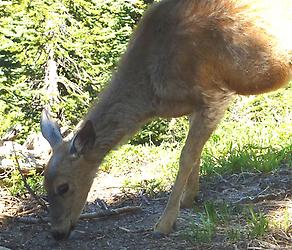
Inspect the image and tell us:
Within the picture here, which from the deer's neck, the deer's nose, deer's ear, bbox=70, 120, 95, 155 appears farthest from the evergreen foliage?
the deer's nose

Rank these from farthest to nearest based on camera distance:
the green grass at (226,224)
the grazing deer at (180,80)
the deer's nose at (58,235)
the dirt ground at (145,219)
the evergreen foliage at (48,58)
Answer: the evergreen foliage at (48,58) < the grazing deer at (180,80) < the deer's nose at (58,235) < the dirt ground at (145,219) < the green grass at (226,224)

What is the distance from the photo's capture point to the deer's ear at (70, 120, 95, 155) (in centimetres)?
560

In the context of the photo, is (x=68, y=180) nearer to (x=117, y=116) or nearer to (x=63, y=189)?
(x=63, y=189)

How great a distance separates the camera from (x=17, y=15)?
11.1 meters

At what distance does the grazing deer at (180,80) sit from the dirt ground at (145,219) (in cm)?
21

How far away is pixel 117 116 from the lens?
6.04 metres

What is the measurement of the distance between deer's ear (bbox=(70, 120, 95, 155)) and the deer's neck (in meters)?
0.14

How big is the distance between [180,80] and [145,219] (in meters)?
1.42

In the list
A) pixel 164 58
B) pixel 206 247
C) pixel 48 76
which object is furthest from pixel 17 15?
pixel 206 247

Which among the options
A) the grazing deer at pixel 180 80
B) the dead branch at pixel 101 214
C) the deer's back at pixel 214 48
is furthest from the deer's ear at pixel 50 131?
the deer's back at pixel 214 48

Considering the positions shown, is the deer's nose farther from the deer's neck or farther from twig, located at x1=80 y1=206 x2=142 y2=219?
the deer's neck

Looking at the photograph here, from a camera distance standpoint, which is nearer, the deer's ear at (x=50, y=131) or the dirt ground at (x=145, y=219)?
the dirt ground at (x=145, y=219)

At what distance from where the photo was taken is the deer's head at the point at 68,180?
5.75 metres

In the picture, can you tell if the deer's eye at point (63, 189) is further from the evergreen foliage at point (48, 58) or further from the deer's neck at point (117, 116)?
the evergreen foliage at point (48, 58)
